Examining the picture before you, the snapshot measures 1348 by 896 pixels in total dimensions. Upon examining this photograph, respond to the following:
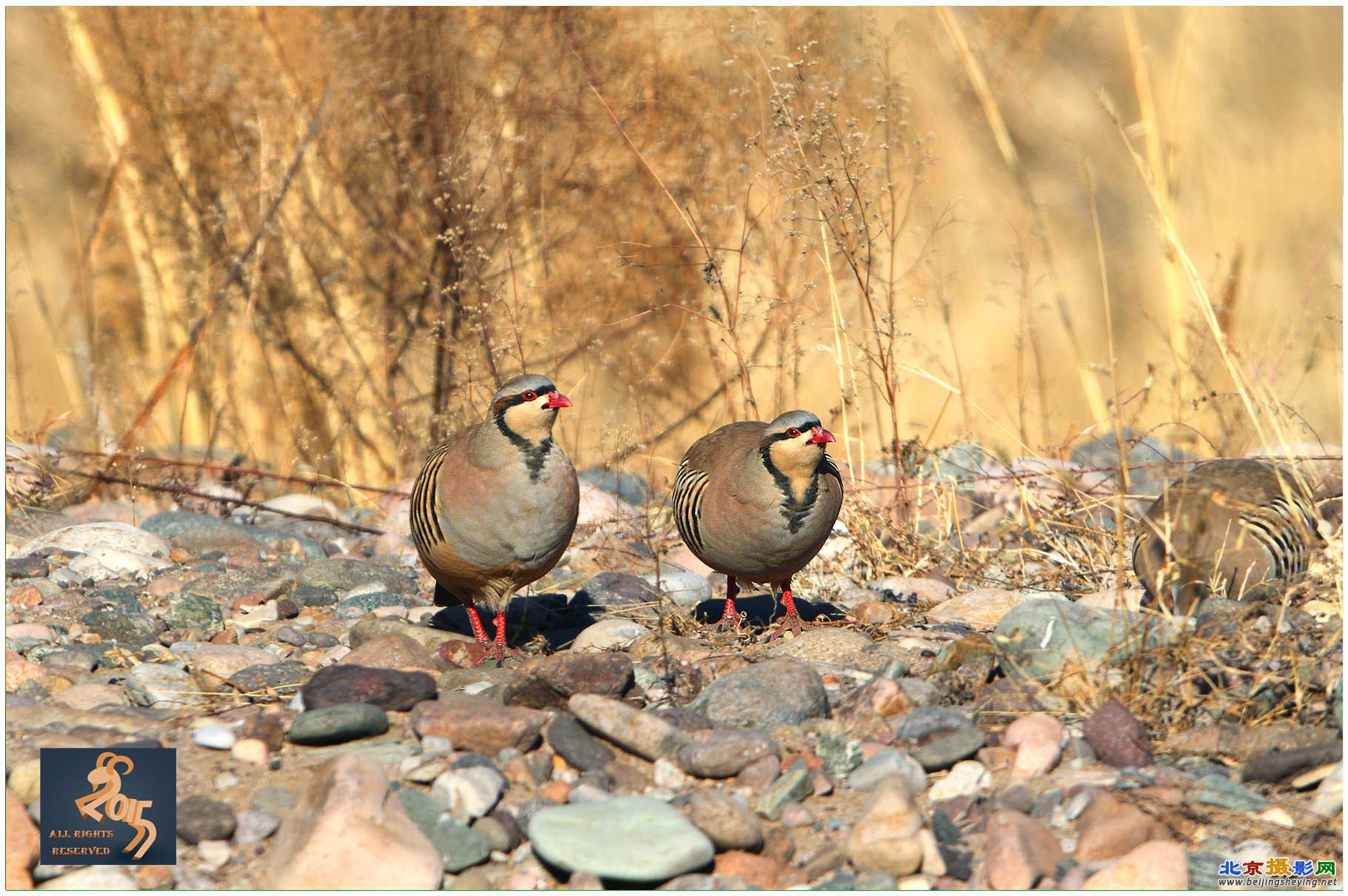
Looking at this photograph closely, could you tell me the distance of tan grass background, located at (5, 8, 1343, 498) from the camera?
8.02 meters

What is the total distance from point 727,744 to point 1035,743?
2.63 ft

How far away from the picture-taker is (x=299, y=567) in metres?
5.77

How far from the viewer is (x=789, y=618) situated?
4652 millimetres

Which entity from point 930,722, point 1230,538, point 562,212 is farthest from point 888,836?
point 562,212

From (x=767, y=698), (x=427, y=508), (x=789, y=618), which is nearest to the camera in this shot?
(x=767, y=698)

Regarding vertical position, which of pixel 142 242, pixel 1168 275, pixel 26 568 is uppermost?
pixel 142 242

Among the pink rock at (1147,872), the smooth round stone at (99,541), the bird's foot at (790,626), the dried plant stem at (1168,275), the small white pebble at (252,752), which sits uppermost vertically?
the dried plant stem at (1168,275)

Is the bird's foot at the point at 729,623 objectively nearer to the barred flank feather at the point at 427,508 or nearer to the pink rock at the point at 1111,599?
the barred flank feather at the point at 427,508

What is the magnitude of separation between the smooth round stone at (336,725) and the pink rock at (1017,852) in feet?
5.46

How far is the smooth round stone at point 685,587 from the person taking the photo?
5250 mm

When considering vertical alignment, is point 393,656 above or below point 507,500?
below

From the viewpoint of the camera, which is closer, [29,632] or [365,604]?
[29,632]

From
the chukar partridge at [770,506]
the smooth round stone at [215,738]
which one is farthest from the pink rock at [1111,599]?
the smooth round stone at [215,738]

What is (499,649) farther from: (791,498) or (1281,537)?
(1281,537)
